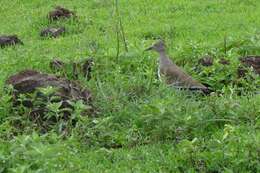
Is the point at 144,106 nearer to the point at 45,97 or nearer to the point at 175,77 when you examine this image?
the point at 45,97

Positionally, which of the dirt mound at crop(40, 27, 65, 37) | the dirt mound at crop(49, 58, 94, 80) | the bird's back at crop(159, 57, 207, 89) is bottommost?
the dirt mound at crop(40, 27, 65, 37)

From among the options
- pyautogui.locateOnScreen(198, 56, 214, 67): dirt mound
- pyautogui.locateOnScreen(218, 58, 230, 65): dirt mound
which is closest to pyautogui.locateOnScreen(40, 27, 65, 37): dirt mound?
pyautogui.locateOnScreen(198, 56, 214, 67): dirt mound

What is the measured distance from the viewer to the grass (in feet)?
18.4

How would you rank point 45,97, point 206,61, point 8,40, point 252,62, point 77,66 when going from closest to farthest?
point 45,97 → point 252,62 → point 206,61 → point 77,66 → point 8,40

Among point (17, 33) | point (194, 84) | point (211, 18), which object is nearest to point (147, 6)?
point (211, 18)

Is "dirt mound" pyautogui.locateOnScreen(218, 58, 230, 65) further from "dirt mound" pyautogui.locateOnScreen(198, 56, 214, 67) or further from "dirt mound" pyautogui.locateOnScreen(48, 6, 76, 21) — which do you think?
"dirt mound" pyautogui.locateOnScreen(48, 6, 76, 21)

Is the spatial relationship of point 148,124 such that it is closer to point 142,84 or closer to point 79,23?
point 142,84

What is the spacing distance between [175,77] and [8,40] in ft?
11.1

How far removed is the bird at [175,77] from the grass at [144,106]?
12 centimetres

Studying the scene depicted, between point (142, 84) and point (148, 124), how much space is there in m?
0.99

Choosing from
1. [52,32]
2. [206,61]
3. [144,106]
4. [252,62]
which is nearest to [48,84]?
[144,106]

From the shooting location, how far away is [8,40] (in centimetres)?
1024

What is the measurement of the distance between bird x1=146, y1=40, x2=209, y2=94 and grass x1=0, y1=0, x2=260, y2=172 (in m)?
0.12

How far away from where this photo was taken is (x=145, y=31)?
1073 cm
